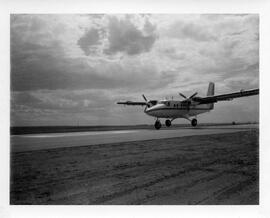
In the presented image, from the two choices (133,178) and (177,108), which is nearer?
(133,178)

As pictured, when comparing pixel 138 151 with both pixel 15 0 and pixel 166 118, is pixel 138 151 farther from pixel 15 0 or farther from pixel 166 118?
pixel 166 118

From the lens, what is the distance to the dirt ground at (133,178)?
13.7 ft

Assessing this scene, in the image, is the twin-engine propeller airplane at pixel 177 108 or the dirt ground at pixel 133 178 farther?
the twin-engine propeller airplane at pixel 177 108

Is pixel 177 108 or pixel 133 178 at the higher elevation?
pixel 177 108

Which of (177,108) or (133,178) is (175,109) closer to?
(177,108)

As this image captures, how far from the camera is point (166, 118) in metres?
11.9

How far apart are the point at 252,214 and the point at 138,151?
103 inches

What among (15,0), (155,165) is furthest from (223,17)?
(15,0)

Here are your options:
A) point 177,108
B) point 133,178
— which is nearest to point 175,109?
point 177,108

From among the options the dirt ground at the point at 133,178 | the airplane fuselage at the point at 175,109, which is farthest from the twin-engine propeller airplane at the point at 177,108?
the dirt ground at the point at 133,178

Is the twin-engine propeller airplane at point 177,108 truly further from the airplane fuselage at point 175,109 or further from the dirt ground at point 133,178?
the dirt ground at point 133,178

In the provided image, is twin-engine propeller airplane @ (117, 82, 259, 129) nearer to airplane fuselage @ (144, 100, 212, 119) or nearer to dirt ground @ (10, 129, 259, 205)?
airplane fuselage @ (144, 100, 212, 119)

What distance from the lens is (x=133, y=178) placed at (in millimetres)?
4344

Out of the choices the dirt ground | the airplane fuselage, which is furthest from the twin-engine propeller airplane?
the dirt ground
